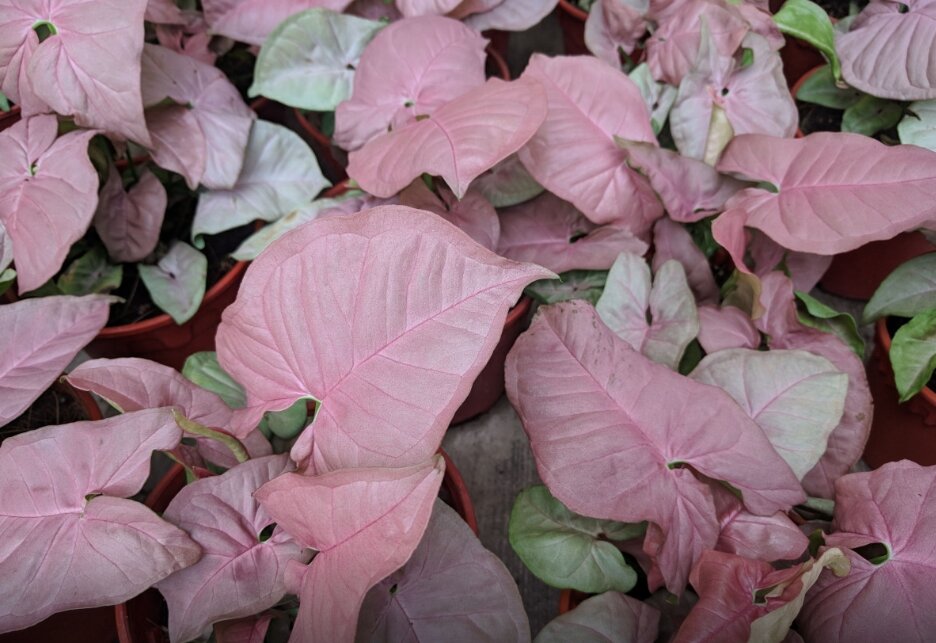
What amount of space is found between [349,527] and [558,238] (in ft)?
1.93

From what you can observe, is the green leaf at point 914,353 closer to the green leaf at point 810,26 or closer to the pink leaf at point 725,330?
the pink leaf at point 725,330

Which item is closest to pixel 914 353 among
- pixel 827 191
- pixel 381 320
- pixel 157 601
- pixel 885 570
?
pixel 827 191

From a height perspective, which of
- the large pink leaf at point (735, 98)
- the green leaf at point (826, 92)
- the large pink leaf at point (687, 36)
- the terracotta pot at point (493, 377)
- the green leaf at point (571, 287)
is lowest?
the terracotta pot at point (493, 377)

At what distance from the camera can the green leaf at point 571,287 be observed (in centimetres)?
99

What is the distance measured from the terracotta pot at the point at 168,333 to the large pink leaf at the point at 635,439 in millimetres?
589

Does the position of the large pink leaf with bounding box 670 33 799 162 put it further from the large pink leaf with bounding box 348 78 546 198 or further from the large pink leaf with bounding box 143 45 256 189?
the large pink leaf with bounding box 143 45 256 189

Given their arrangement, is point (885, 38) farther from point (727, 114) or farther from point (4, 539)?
point (4, 539)

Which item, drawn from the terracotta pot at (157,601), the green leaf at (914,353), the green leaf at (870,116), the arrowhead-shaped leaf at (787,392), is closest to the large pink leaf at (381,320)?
the terracotta pot at (157,601)

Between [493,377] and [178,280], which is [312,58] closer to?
[178,280]

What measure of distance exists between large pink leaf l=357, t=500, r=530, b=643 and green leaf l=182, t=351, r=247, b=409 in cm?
32

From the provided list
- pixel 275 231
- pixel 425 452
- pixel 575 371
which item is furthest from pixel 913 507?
pixel 275 231

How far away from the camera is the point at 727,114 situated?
1.05 meters

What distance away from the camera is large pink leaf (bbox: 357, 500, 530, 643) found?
0.67 meters

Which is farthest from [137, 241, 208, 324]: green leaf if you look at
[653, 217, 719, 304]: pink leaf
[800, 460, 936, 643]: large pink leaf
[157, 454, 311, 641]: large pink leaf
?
[800, 460, 936, 643]: large pink leaf
